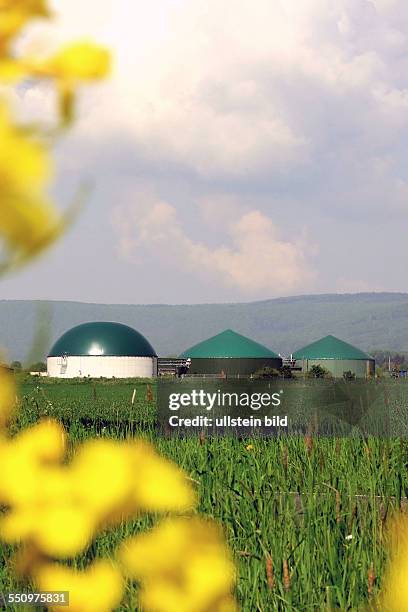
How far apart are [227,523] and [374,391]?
499 centimetres

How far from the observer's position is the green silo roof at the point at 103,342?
157ft

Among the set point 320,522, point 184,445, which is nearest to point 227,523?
point 320,522

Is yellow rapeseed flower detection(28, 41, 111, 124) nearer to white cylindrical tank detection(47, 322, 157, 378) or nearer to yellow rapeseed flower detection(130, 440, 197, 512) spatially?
yellow rapeseed flower detection(130, 440, 197, 512)

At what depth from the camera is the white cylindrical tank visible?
47.4 meters

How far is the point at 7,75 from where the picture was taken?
21.6 inches

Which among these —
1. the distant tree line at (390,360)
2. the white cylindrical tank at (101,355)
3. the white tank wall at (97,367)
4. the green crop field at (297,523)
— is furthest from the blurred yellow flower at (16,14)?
the distant tree line at (390,360)

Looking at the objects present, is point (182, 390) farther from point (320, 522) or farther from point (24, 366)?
point (24, 366)

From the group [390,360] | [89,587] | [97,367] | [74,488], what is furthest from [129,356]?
[390,360]

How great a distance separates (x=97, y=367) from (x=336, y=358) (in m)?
17.9

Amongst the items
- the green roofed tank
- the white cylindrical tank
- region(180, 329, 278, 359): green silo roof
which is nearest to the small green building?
the green roofed tank

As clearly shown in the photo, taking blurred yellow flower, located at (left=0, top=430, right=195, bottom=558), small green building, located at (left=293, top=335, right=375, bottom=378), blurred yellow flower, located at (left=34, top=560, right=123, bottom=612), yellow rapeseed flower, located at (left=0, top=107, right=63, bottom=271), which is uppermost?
small green building, located at (left=293, top=335, right=375, bottom=378)

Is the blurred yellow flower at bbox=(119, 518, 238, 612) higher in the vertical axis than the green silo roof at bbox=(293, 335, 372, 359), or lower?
lower

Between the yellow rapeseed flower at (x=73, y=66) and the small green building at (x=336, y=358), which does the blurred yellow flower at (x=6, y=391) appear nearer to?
the yellow rapeseed flower at (x=73, y=66)

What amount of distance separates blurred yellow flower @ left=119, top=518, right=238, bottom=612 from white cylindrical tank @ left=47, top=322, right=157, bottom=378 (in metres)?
46.2
